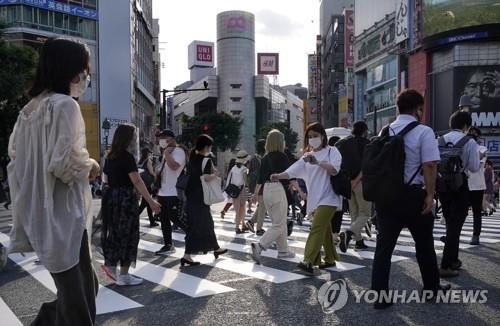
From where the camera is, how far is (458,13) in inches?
1298

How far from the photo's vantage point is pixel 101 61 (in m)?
45.9

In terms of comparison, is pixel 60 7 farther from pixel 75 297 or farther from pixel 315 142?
pixel 75 297

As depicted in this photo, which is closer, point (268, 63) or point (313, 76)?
point (313, 76)

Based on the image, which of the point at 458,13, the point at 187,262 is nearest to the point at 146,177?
the point at 187,262

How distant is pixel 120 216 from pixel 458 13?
3331 centimetres

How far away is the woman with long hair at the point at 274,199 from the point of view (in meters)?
6.13

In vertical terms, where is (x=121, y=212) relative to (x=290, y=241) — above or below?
above

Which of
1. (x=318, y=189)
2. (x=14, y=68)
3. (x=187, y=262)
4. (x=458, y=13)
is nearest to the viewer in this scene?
(x=318, y=189)

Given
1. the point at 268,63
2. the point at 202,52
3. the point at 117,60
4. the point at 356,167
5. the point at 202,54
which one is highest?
the point at 202,52

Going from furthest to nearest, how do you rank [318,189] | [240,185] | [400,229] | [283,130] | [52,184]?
[283,130], [240,185], [318,189], [400,229], [52,184]

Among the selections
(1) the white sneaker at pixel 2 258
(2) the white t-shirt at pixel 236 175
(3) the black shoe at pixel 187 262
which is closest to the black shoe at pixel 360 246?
(3) the black shoe at pixel 187 262

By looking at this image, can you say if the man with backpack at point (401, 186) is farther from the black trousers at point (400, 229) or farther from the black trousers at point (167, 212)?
the black trousers at point (167, 212)

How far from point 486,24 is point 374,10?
16.4m

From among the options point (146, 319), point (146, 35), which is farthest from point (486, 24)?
point (146, 35)
